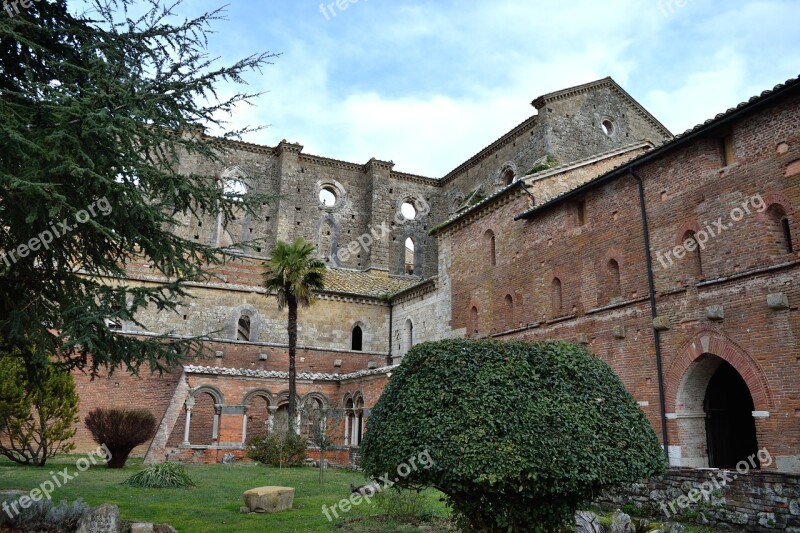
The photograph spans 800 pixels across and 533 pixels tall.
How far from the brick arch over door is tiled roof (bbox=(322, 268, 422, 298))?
671 inches

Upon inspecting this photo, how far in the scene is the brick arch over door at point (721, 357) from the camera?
11.7 m

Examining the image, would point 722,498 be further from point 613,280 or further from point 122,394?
point 122,394

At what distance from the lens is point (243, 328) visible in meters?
29.9

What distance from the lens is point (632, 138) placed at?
94.3 ft

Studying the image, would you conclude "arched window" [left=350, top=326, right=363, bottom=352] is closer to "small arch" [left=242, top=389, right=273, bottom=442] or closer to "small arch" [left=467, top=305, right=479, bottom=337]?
"small arch" [left=242, top=389, right=273, bottom=442]

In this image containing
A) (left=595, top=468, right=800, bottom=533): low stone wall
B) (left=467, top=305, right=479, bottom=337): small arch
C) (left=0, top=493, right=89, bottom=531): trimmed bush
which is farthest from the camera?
(left=467, top=305, right=479, bottom=337): small arch

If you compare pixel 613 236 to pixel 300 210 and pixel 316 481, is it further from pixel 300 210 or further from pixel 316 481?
pixel 300 210

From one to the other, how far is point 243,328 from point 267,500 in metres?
19.8

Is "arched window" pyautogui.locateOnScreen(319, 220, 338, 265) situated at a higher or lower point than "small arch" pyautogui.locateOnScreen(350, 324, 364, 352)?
higher

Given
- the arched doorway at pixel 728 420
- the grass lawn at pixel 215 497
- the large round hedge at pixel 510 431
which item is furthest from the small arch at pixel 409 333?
the large round hedge at pixel 510 431

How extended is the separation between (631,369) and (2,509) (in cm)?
1248

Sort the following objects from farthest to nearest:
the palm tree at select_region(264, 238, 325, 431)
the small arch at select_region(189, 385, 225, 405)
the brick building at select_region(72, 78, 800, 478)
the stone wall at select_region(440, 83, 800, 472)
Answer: the small arch at select_region(189, 385, 225, 405), the palm tree at select_region(264, 238, 325, 431), the brick building at select_region(72, 78, 800, 478), the stone wall at select_region(440, 83, 800, 472)

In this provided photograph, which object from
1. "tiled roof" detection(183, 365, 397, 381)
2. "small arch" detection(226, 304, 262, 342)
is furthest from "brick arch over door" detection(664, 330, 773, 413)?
"small arch" detection(226, 304, 262, 342)

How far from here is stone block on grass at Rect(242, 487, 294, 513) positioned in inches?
422
